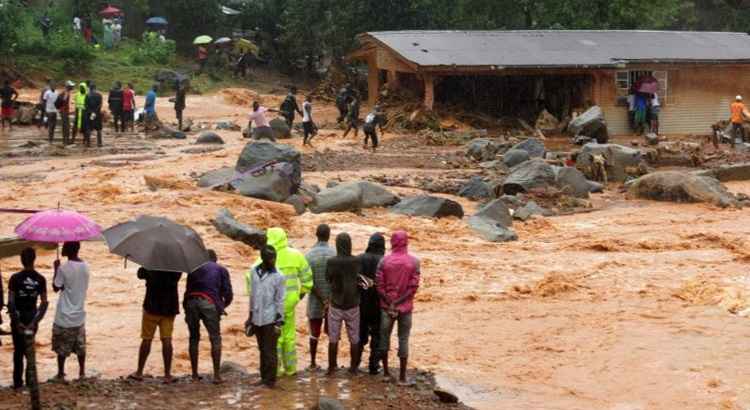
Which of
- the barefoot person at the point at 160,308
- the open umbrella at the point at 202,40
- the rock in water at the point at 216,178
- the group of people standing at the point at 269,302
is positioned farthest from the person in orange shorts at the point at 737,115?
the barefoot person at the point at 160,308

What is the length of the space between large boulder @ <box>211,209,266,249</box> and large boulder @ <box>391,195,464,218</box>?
3827 millimetres

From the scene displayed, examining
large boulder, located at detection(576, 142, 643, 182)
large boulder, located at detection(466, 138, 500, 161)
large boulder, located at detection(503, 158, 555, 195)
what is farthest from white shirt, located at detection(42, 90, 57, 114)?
large boulder, located at detection(576, 142, 643, 182)

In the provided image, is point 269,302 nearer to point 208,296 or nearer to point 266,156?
point 208,296

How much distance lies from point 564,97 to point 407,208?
16.9 m

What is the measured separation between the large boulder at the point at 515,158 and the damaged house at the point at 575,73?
296 inches

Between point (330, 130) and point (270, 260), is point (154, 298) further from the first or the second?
point (330, 130)

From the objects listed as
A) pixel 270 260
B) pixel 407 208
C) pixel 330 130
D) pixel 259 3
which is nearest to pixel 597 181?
pixel 407 208

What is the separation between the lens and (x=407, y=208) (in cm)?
2077

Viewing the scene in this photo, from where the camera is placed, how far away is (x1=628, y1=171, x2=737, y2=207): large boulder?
22.8 metres

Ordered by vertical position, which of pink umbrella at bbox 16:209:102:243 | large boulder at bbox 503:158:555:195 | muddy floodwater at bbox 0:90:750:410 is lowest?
muddy floodwater at bbox 0:90:750:410

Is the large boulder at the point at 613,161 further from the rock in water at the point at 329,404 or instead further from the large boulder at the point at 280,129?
the rock in water at the point at 329,404

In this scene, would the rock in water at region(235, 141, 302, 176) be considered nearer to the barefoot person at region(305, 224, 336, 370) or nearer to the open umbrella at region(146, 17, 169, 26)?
the barefoot person at region(305, 224, 336, 370)

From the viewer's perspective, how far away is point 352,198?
20250 mm

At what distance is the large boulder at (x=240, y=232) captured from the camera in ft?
56.2
